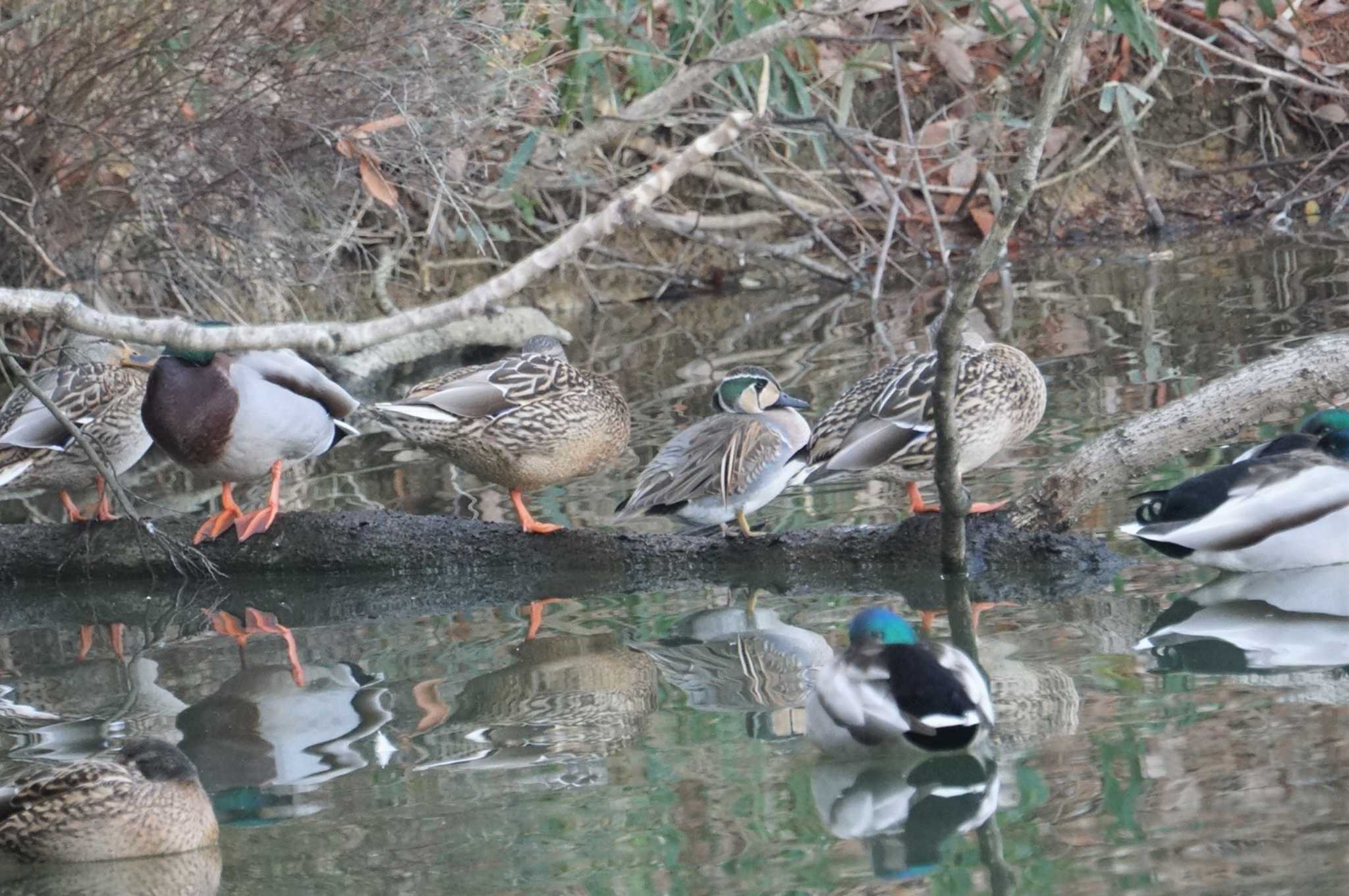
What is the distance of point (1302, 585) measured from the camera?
16.3 feet

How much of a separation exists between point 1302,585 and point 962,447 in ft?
4.01

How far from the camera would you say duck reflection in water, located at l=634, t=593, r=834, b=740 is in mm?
4328

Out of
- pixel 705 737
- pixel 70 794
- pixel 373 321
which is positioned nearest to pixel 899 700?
pixel 705 737

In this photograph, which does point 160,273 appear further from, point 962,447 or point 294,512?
point 962,447

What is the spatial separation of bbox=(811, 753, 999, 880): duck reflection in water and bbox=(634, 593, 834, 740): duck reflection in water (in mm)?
335

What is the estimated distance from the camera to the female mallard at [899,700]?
12.3ft

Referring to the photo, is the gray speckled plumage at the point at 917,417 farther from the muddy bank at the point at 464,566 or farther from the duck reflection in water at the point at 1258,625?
the duck reflection in water at the point at 1258,625

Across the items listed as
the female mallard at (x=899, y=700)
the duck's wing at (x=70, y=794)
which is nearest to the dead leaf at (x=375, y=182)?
the duck's wing at (x=70, y=794)

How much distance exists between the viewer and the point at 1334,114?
1355 centimetres

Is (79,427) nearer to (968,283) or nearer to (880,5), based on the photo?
(968,283)

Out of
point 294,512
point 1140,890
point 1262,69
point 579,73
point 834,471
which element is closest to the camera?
point 1140,890

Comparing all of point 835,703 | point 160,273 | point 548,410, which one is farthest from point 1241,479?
point 160,273

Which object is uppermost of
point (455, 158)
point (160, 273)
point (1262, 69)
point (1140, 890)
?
point (1262, 69)

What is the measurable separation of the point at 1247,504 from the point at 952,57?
8818 mm
